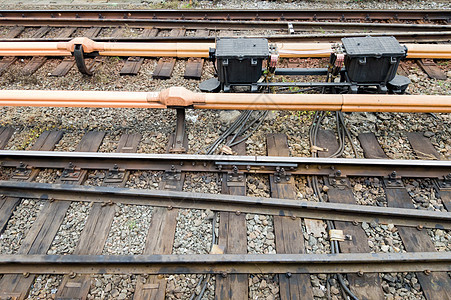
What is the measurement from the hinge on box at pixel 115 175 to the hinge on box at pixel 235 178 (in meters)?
1.63

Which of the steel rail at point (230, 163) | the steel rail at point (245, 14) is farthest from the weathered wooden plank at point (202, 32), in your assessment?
the steel rail at point (230, 163)

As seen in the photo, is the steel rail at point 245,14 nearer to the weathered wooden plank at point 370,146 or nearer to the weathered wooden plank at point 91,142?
the weathered wooden plank at point 91,142

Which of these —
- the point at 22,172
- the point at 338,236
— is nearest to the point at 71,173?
the point at 22,172

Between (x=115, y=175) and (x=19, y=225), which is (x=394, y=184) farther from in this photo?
(x=19, y=225)

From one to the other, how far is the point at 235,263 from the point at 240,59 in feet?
10.6

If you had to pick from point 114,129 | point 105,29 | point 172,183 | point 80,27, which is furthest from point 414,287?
point 80,27

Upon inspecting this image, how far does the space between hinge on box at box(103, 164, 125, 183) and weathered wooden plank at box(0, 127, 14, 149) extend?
2201mm

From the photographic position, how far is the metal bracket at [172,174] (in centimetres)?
464

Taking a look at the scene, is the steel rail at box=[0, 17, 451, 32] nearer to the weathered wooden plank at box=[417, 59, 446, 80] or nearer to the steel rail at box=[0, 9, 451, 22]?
the steel rail at box=[0, 9, 451, 22]

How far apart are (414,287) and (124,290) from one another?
133 inches

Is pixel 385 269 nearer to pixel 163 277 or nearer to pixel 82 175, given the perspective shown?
pixel 163 277

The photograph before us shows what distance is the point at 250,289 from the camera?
3.53m

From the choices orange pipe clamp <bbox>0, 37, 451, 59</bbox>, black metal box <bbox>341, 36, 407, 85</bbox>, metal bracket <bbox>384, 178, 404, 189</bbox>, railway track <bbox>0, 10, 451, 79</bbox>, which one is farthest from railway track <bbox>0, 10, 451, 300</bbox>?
railway track <bbox>0, 10, 451, 79</bbox>

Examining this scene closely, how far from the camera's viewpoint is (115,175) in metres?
4.70
